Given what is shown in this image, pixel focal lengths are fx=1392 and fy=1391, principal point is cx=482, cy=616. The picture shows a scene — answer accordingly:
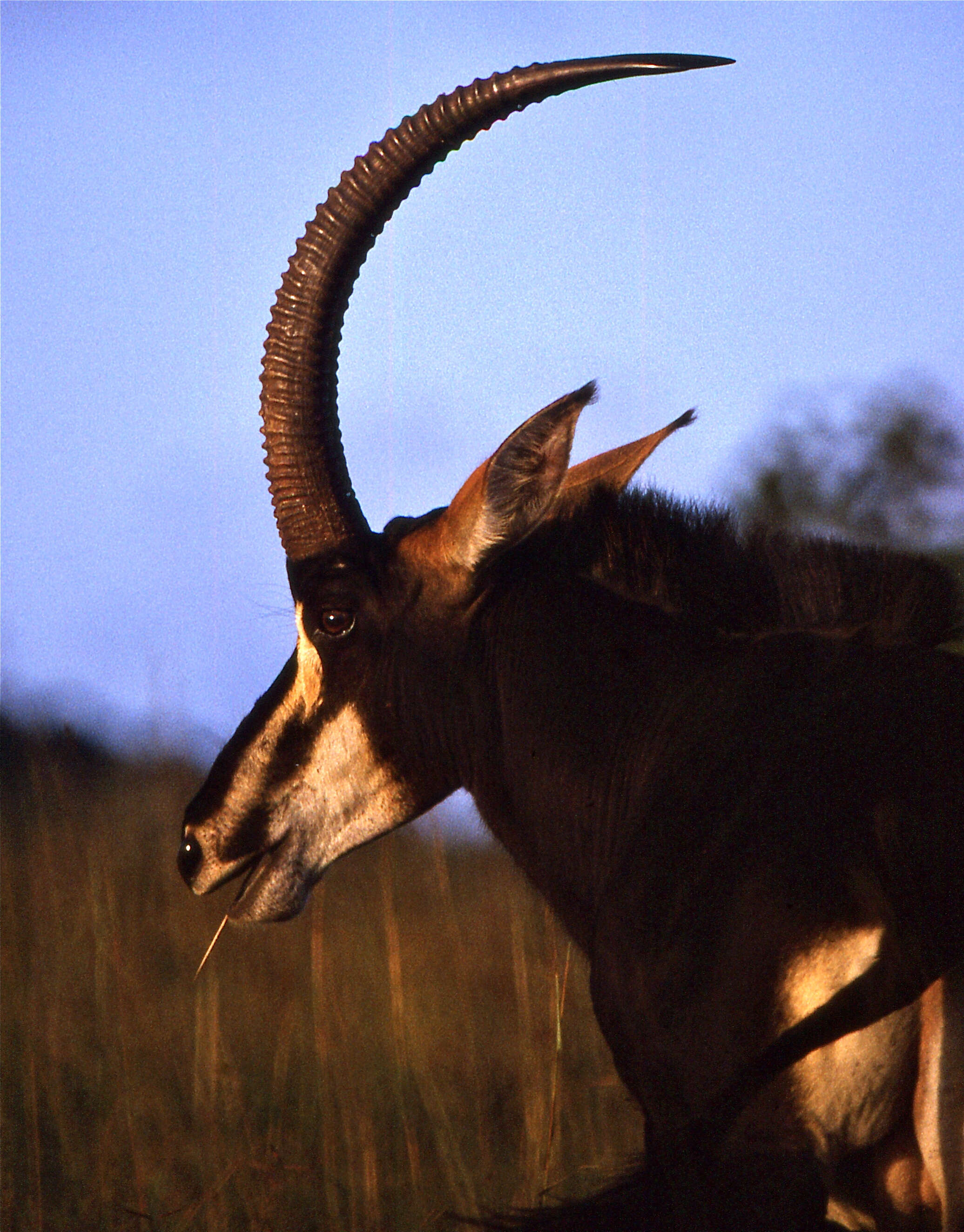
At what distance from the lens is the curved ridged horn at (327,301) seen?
3.32 meters

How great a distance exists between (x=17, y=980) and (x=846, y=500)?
538 cm

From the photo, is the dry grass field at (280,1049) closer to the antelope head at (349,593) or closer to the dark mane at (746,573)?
the antelope head at (349,593)

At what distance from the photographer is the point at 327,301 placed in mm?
3357

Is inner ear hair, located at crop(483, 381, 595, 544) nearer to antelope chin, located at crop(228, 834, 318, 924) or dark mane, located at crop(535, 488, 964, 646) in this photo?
dark mane, located at crop(535, 488, 964, 646)

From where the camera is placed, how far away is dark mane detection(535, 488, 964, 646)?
285 cm

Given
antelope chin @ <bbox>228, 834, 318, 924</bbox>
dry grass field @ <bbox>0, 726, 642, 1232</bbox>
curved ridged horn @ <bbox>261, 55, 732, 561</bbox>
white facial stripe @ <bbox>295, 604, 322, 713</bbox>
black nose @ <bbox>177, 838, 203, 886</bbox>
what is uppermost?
curved ridged horn @ <bbox>261, 55, 732, 561</bbox>

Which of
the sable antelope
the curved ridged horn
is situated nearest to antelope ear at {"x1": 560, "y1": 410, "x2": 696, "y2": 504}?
the sable antelope

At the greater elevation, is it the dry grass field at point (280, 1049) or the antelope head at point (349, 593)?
the antelope head at point (349, 593)

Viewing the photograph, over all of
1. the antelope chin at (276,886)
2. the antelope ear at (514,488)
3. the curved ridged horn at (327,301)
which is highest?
the curved ridged horn at (327,301)

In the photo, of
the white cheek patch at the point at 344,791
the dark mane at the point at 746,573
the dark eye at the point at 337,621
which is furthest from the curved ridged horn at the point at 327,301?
the dark mane at the point at 746,573

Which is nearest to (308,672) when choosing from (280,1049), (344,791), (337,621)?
(337,621)

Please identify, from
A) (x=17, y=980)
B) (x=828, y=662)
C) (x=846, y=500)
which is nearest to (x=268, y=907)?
(x=828, y=662)

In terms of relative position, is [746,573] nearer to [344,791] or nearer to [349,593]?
[349,593]

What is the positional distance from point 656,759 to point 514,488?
671 mm
